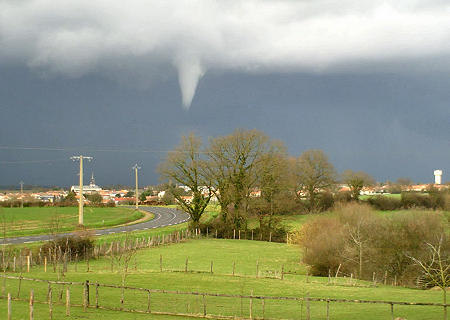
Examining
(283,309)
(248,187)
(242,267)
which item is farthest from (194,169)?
(283,309)

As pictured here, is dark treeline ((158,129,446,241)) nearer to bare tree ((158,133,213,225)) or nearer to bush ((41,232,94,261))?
bare tree ((158,133,213,225))

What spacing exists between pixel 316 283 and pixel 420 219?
687 inches

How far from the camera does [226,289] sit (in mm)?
31172

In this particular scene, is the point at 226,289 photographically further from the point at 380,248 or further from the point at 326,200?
the point at 326,200

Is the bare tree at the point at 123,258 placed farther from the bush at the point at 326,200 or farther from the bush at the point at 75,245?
the bush at the point at 326,200

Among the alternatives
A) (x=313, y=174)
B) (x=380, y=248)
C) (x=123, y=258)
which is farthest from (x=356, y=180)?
(x=123, y=258)

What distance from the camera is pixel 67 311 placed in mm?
20875

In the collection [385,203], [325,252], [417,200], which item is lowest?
[325,252]

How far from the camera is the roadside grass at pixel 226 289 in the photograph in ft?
78.5

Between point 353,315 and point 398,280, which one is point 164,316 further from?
point 398,280

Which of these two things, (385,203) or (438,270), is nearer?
(438,270)

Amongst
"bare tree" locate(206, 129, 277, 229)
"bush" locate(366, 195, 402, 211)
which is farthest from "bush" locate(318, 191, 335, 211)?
"bare tree" locate(206, 129, 277, 229)

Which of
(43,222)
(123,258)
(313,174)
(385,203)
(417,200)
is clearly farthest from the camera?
(417,200)

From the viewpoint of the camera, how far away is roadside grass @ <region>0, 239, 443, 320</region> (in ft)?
78.5
